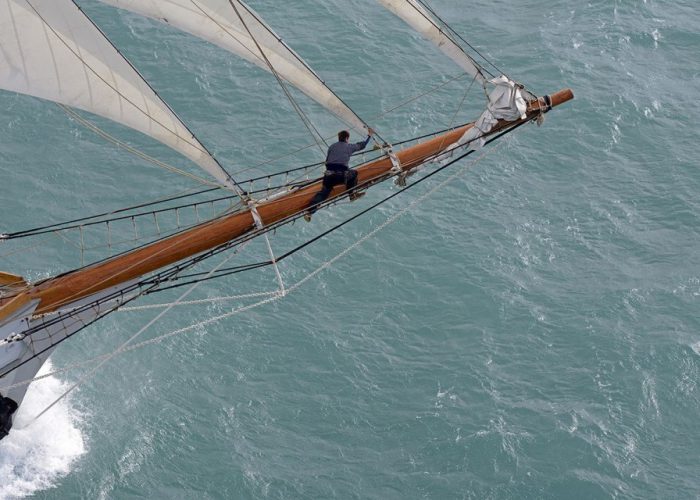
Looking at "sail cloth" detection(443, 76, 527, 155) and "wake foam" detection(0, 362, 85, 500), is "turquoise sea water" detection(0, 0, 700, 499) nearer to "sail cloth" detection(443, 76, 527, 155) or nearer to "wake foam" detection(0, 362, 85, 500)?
"wake foam" detection(0, 362, 85, 500)

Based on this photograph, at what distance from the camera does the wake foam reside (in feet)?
144

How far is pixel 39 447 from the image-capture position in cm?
4506

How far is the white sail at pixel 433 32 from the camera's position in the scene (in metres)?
35.8

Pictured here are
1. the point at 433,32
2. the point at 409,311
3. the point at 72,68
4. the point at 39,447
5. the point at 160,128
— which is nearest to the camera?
the point at 72,68

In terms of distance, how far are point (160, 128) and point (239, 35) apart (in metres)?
3.34

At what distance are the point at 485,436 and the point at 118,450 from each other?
12.5 metres

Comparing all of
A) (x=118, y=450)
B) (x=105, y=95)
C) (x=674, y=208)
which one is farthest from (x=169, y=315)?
(x=674, y=208)

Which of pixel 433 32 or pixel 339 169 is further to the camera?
pixel 433 32

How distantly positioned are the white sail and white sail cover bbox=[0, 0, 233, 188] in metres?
6.80

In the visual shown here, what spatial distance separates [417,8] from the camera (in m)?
36.2

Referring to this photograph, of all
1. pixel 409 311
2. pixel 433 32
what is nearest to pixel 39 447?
pixel 409 311

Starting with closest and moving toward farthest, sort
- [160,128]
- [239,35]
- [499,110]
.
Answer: [160,128]
[239,35]
[499,110]

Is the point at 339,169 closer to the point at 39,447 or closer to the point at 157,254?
the point at 157,254

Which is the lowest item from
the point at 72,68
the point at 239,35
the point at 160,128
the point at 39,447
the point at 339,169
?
the point at 39,447
